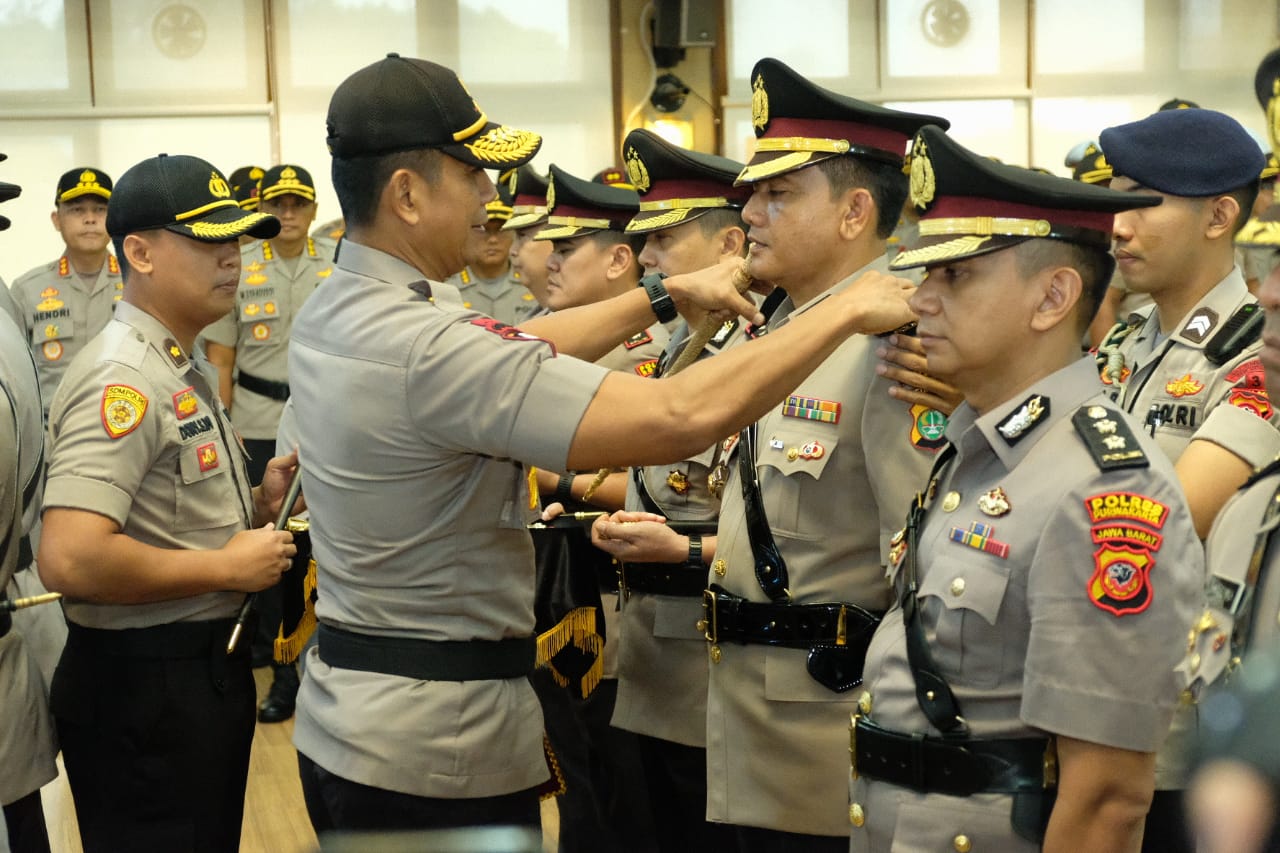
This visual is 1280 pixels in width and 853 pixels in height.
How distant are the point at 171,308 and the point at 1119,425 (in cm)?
185

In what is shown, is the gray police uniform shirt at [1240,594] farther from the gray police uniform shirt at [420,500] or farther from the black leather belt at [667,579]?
the black leather belt at [667,579]

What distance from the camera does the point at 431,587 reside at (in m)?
2.08

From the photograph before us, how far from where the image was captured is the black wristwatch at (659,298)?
249cm

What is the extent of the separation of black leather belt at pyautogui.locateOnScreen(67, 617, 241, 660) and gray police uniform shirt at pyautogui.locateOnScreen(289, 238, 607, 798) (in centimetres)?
53

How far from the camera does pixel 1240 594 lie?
5.24 feet

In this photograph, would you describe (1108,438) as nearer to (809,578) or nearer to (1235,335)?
(809,578)

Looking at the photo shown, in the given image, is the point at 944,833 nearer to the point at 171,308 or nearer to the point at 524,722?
the point at 524,722

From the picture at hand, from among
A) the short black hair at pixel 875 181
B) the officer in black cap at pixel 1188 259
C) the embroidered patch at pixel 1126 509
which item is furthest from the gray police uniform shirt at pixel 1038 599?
the officer in black cap at pixel 1188 259

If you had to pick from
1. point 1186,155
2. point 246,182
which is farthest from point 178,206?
point 246,182

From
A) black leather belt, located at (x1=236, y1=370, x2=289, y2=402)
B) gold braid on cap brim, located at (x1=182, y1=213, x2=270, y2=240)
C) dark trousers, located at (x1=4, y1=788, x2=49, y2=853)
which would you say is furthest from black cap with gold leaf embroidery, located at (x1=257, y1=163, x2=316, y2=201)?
dark trousers, located at (x1=4, y1=788, x2=49, y2=853)

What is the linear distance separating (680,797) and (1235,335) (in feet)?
4.71

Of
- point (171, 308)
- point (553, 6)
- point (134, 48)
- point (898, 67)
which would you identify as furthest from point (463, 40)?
point (171, 308)

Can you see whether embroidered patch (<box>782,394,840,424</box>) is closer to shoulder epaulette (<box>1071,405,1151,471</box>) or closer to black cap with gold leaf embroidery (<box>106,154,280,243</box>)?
shoulder epaulette (<box>1071,405,1151,471</box>)

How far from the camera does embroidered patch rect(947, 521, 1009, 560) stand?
172 centimetres
